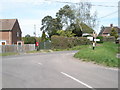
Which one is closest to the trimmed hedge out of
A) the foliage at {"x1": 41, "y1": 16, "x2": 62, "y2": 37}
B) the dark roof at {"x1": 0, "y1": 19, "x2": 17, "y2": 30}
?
the dark roof at {"x1": 0, "y1": 19, "x2": 17, "y2": 30}

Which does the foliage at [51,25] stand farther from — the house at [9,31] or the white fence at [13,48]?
the white fence at [13,48]

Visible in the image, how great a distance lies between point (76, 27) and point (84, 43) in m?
13.9

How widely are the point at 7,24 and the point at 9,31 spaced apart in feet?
9.80

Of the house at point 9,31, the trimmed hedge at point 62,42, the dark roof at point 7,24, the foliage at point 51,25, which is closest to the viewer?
the trimmed hedge at point 62,42

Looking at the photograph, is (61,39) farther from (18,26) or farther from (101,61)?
(101,61)

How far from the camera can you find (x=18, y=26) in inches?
2141

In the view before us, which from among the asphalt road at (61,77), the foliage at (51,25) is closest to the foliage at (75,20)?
the foliage at (51,25)

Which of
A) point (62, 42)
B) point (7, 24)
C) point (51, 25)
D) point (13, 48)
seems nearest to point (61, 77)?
point (13, 48)

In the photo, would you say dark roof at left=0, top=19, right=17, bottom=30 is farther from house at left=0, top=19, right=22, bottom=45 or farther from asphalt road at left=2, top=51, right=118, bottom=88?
asphalt road at left=2, top=51, right=118, bottom=88

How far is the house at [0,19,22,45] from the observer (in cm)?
4856

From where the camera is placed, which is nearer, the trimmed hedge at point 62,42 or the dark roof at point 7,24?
the trimmed hedge at point 62,42

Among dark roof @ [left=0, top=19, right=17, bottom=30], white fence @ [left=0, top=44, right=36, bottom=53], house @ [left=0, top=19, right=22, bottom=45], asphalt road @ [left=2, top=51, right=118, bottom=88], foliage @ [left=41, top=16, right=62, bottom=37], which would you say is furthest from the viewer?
foliage @ [left=41, top=16, right=62, bottom=37]

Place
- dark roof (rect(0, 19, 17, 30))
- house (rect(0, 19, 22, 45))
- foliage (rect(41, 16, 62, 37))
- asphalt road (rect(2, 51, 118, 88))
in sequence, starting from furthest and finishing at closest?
foliage (rect(41, 16, 62, 37)) → dark roof (rect(0, 19, 17, 30)) → house (rect(0, 19, 22, 45)) → asphalt road (rect(2, 51, 118, 88))

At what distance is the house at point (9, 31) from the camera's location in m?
48.6
